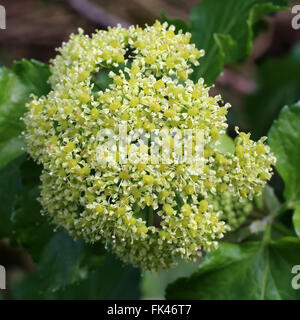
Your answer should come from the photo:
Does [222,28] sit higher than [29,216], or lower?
higher

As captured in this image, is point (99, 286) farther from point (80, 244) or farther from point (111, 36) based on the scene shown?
point (111, 36)

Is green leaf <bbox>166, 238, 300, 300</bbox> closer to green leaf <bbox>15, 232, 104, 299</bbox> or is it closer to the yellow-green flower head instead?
the yellow-green flower head

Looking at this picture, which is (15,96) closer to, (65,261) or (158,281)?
(65,261)

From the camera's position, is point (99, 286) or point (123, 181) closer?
point (123, 181)

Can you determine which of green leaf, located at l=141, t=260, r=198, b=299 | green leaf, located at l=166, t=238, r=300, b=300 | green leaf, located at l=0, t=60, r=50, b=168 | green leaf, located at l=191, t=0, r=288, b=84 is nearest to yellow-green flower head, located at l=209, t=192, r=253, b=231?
green leaf, located at l=166, t=238, r=300, b=300

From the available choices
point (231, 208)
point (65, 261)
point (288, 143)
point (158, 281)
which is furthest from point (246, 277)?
point (158, 281)

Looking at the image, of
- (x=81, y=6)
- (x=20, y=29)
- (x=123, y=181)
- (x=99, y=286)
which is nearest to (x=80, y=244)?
(x=123, y=181)

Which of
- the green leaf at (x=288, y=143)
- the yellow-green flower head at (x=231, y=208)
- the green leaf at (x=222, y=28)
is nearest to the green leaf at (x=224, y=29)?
the green leaf at (x=222, y=28)
